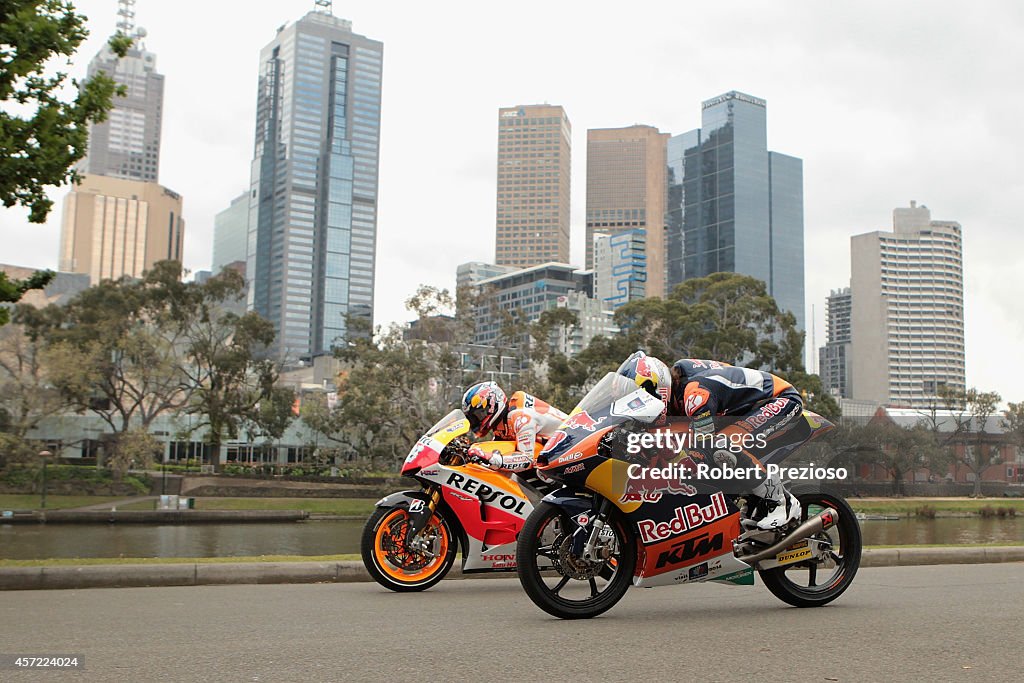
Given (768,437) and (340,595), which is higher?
(768,437)

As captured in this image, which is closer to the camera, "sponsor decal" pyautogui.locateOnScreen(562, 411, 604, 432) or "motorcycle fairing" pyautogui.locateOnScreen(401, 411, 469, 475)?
"sponsor decal" pyautogui.locateOnScreen(562, 411, 604, 432)

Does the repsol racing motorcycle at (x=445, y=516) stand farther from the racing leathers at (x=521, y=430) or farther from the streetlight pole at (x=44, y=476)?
the streetlight pole at (x=44, y=476)

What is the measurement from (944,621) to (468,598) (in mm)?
3438

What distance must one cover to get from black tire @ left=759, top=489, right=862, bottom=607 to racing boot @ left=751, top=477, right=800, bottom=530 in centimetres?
10

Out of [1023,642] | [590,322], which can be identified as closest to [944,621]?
[1023,642]

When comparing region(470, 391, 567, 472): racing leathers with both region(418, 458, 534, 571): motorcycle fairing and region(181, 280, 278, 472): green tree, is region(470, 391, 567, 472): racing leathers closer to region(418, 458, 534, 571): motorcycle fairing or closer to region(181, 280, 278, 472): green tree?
region(418, 458, 534, 571): motorcycle fairing

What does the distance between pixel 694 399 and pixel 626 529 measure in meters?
0.97

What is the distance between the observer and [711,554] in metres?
6.61

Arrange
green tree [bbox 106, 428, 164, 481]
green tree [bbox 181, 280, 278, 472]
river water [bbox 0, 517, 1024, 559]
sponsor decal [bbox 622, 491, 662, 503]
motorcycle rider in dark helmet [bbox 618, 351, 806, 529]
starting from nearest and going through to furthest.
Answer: sponsor decal [bbox 622, 491, 662, 503] → motorcycle rider in dark helmet [bbox 618, 351, 806, 529] → river water [bbox 0, 517, 1024, 559] → green tree [bbox 106, 428, 164, 481] → green tree [bbox 181, 280, 278, 472]

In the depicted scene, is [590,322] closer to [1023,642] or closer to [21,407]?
[21,407]

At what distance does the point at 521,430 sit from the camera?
856 cm

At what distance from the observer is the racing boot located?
6.77 m

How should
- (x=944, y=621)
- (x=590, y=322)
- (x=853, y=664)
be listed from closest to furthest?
(x=853, y=664) → (x=944, y=621) → (x=590, y=322)

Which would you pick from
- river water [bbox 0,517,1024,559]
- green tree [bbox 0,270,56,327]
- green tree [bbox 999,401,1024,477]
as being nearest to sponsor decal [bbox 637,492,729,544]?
green tree [bbox 0,270,56,327]
